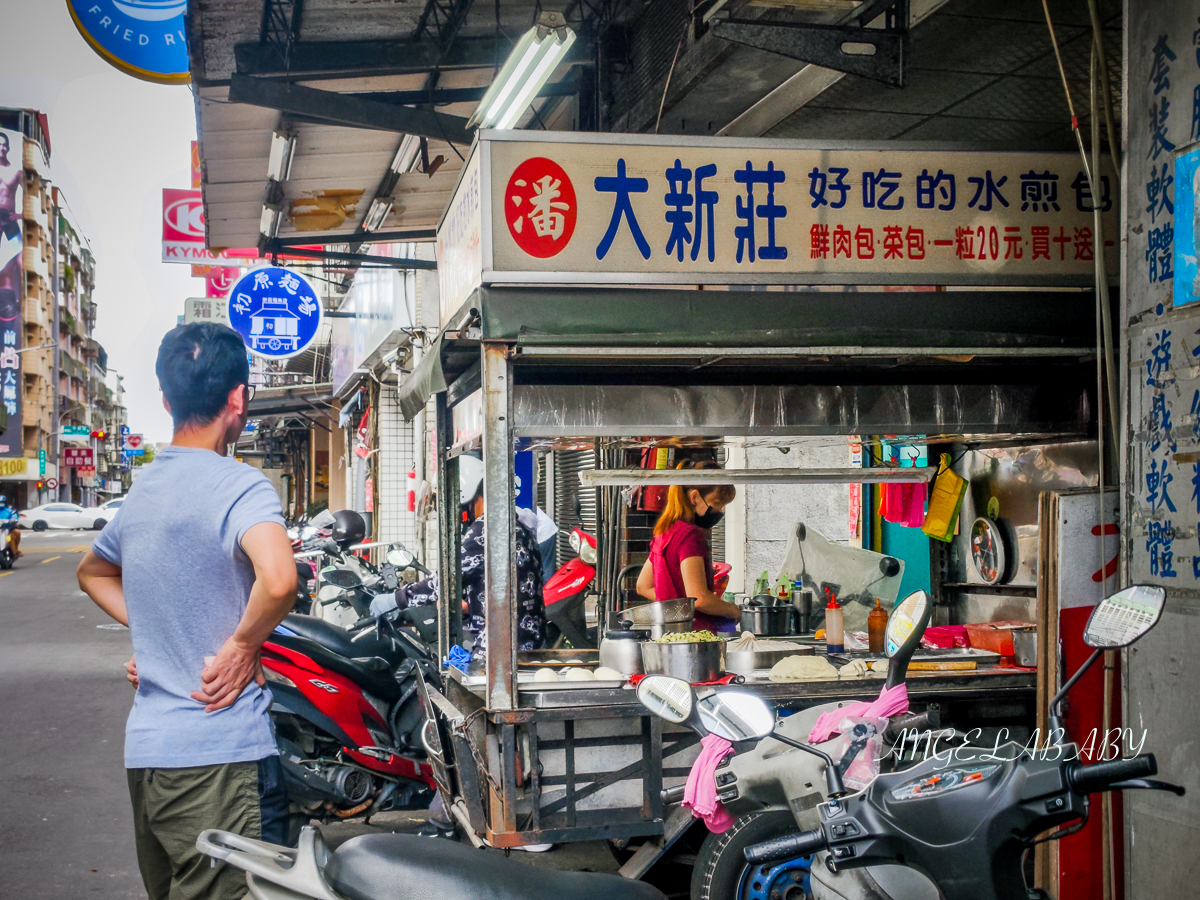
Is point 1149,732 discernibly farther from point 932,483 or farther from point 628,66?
point 628,66

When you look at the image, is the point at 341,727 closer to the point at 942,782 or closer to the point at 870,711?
the point at 870,711

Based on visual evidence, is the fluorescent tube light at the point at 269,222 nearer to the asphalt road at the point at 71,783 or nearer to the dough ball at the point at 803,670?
the asphalt road at the point at 71,783

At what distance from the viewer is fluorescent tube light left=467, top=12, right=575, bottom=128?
4879 mm

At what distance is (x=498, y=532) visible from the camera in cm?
438

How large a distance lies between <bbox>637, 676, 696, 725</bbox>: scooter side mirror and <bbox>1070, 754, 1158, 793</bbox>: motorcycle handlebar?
85 centimetres

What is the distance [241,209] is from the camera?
935 cm

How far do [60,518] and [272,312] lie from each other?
4476 centimetres

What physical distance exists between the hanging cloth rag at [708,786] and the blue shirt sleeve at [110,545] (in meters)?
1.70

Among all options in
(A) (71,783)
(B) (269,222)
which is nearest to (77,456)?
(B) (269,222)

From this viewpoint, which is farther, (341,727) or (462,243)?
(341,727)

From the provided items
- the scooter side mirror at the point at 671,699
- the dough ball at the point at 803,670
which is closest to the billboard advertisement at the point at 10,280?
the dough ball at the point at 803,670

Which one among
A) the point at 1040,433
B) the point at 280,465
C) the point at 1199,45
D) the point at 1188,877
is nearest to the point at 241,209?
the point at 1040,433

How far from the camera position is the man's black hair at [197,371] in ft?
8.96

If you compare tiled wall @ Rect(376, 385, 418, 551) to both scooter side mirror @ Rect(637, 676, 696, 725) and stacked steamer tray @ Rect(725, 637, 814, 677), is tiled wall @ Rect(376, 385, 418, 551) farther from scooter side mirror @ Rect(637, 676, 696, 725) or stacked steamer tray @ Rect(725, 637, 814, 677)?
scooter side mirror @ Rect(637, 676, 696, 725)
